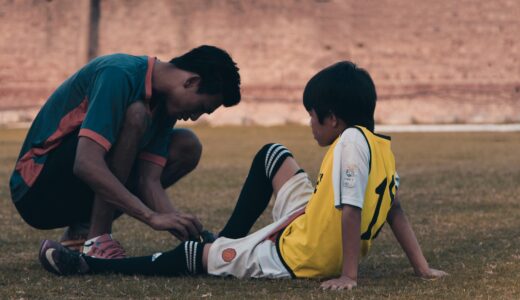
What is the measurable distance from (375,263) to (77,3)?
20.5 meters

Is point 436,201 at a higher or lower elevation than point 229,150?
higher

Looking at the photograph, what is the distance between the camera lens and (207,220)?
19.8 ft

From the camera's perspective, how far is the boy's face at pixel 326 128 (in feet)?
12.0

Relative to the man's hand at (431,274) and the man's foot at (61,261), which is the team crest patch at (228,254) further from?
the man's hand at (431,274)

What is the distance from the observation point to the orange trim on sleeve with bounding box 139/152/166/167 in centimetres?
440

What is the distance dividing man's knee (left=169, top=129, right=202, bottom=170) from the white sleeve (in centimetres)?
126

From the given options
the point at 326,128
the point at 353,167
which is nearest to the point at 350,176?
the point at 353,167

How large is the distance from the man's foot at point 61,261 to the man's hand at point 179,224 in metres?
0.31

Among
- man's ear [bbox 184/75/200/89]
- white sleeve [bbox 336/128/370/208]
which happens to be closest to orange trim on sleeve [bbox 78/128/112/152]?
man's ear [bbox 184/75/200/89]

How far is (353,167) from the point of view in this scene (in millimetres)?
3441

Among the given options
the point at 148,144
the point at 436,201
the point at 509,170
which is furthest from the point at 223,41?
the point at 148,144

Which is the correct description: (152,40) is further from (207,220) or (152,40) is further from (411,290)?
(411,290)

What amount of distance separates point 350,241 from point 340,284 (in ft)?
0.49

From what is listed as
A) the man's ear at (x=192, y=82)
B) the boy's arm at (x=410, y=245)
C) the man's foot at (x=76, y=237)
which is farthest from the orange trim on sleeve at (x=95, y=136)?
the boy's arm at (x=410, y=245)
